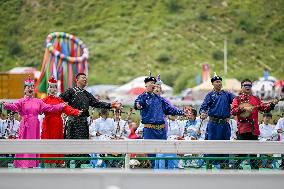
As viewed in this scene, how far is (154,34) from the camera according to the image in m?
80.1

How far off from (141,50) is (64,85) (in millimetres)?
50539

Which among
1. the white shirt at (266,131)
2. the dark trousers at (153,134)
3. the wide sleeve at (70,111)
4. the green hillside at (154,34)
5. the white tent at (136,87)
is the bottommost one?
the dark trousers at (153,134)

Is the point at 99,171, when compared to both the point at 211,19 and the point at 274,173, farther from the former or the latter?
the point at 211,19

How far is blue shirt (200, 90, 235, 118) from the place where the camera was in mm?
15258

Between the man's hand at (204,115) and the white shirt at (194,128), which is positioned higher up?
the man's hand at (204,115)

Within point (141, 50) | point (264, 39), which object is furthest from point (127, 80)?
point (264, 39)

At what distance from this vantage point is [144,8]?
86688 mm

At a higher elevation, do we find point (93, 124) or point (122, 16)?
point (122, 16)

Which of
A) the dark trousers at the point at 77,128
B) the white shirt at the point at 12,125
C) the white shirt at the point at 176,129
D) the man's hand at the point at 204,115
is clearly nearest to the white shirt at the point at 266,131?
the white shirt at the point at 176,129

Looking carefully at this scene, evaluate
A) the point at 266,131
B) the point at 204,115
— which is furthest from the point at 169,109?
the point at 266,131

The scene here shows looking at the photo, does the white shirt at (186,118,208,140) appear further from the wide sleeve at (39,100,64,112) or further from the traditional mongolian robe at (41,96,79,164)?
the wide sleeve at (39,100,64,112)

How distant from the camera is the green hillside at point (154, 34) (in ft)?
241

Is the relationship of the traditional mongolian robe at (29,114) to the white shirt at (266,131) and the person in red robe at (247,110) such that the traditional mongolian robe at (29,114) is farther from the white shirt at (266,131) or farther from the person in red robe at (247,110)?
the white shirt at (266,131)

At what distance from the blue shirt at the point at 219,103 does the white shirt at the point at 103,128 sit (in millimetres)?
3082
